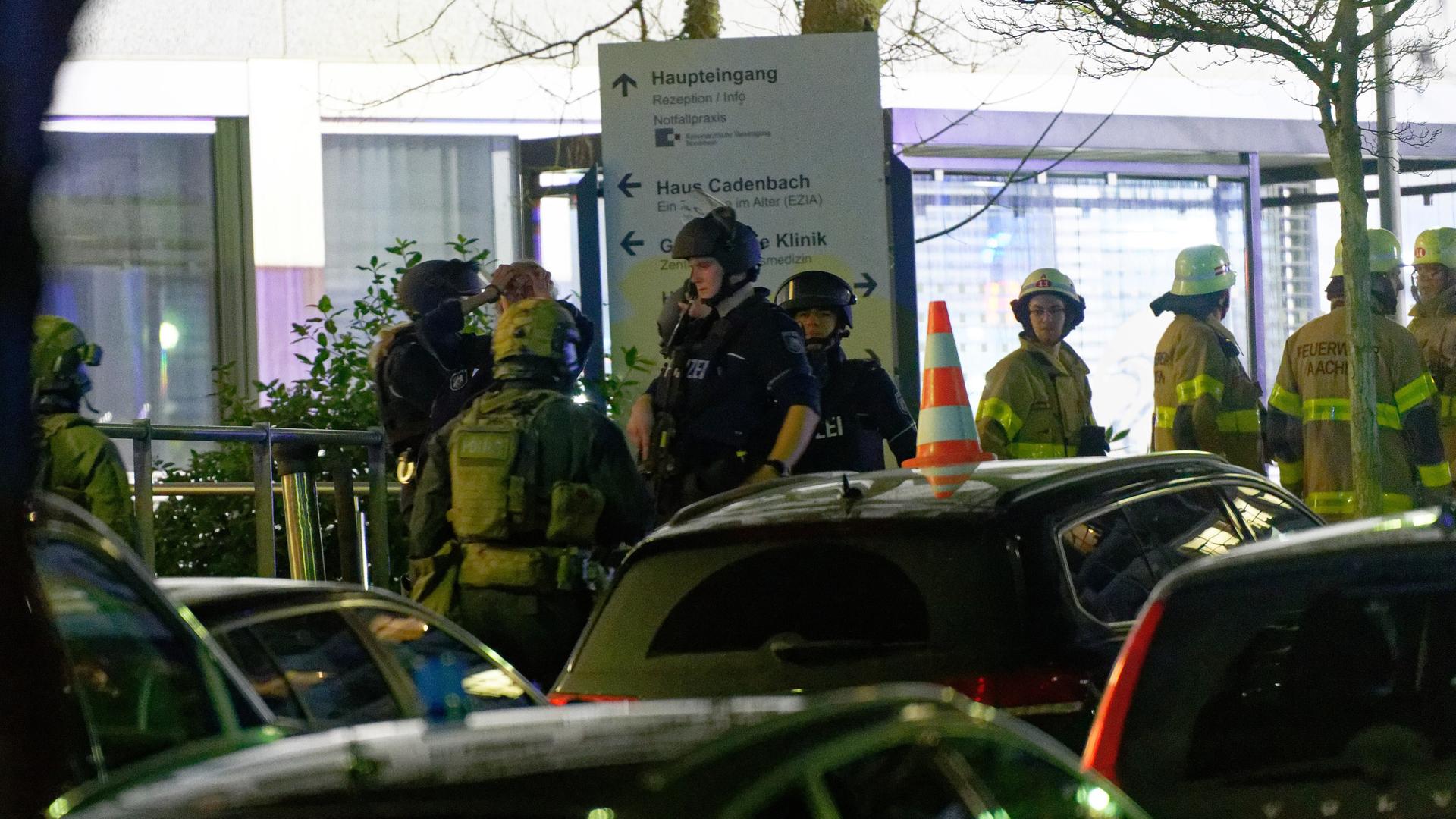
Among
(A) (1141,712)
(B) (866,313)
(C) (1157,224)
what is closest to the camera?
(A) (1141,712)

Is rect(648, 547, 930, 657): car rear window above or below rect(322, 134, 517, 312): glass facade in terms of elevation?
below

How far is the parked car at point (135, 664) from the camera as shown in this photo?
3.05m

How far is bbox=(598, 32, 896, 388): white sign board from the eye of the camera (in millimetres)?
10172

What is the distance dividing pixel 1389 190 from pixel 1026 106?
3245 millimetres

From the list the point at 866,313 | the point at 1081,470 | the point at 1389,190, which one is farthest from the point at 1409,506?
the point at 1081,470

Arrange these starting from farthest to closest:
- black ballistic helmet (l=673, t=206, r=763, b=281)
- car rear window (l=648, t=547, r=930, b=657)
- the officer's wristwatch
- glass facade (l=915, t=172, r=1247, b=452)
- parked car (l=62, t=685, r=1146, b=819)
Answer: glass facade (l=915, t=172, r=1247, b=452) < black ballistic helmet (l=673, t=206, r=763, b=281) < the officer's wristwatch < car rear window (l=648, t=547, r=930, b=657) < parked car (l=62, t=685, r=1146, b=819)

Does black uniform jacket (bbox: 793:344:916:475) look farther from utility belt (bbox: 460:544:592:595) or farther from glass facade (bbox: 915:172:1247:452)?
glass facade (bbox: 915:172:1247:452)

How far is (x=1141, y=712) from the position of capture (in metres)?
3.50

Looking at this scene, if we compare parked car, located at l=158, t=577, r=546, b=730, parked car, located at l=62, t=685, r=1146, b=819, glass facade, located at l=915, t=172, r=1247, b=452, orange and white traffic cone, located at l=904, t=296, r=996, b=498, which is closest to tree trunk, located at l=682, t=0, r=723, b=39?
glass facade, located at l=915, t=172, r=1247, b=452

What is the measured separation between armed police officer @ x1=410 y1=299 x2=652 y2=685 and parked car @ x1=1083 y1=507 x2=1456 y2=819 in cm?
288

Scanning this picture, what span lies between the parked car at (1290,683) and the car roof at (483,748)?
786 millimetres

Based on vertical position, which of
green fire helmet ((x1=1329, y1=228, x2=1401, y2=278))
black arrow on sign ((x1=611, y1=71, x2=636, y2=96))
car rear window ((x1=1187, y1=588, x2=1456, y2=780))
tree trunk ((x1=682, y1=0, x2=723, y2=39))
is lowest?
car rear window ((x1=1187, y1=588, x2=1456, y2=780))

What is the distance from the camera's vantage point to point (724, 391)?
746 centimetres

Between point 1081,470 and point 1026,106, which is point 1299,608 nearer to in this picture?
point 1081,470
